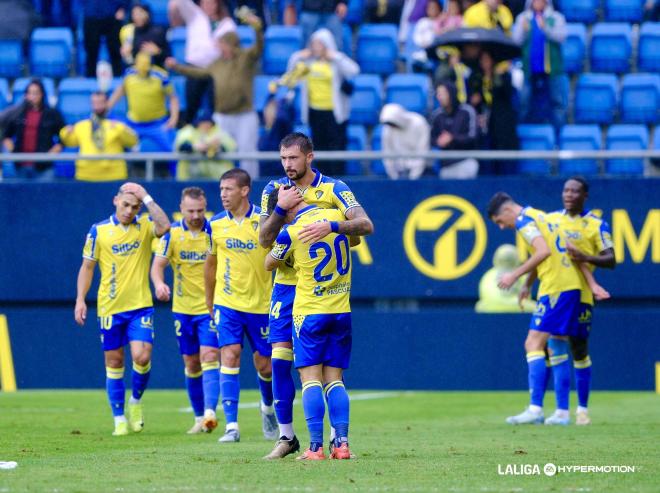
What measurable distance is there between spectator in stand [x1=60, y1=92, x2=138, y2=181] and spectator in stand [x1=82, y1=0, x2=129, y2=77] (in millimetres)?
2341

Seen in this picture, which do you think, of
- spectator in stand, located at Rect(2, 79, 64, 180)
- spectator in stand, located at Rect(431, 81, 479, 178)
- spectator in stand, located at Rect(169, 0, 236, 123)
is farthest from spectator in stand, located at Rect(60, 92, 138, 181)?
spectator in stand, located at Rect(431, 81, 479, 178)

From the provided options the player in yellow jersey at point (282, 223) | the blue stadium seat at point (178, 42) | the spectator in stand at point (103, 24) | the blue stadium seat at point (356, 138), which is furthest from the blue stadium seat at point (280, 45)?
the player in yellow jersey at point (282, 223)

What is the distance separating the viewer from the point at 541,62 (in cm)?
1906

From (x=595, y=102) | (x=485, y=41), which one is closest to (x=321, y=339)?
(x=485, y=41)

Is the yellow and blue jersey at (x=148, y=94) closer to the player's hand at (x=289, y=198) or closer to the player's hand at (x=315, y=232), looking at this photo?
the player's hand at (x=289, y=198)

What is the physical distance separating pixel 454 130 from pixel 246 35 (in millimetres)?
4943

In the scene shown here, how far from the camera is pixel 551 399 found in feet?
56.4

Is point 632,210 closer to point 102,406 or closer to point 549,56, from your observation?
point 549,56

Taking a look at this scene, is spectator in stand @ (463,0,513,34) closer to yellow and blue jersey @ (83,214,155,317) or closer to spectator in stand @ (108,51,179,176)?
spectator in stand @ (108,51,179,176)

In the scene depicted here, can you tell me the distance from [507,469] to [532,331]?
5.22m

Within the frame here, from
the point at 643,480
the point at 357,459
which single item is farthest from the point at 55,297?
the point at 643,480

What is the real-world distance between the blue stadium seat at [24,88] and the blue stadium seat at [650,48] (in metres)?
9.31

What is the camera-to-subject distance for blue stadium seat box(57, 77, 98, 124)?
67.3 ft

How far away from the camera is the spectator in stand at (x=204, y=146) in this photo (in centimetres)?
1798
